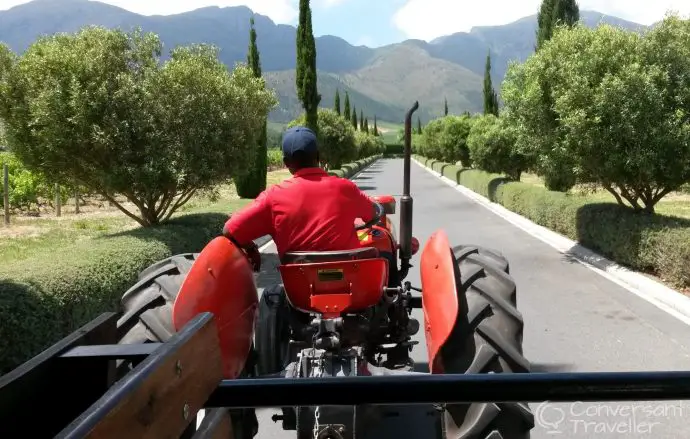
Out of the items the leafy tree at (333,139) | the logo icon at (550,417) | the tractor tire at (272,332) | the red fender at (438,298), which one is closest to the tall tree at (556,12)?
the leafy tree at (333,139)

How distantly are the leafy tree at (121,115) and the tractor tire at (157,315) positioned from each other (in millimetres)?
5849

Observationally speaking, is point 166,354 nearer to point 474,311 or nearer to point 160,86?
point 474,311

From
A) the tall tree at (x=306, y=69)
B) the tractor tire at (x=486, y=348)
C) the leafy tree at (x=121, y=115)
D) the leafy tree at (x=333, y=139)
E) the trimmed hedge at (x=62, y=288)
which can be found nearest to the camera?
the tractor tire at (x=486, y=348)

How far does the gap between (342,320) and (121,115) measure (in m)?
7.37

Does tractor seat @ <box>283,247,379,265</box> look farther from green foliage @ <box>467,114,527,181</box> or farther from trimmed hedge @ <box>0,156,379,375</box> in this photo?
green foliage @ <box>467,114,527,181</box>

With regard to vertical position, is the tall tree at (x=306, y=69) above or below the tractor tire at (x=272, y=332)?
above

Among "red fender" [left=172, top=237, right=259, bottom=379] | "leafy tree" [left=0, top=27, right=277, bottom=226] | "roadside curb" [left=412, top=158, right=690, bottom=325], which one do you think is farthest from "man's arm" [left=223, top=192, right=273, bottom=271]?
"leafy tree" [left=0, top=27, right=277, bottom=226]

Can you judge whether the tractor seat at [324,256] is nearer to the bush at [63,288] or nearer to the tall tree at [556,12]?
the bush at [63,288]

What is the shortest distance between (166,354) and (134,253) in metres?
6.01

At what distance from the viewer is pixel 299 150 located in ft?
10.3

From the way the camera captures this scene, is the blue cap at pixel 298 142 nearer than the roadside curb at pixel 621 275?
Yes

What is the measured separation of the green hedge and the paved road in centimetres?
65

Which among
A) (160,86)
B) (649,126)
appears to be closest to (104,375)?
(160,86)

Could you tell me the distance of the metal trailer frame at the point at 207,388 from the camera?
1.09 meters
